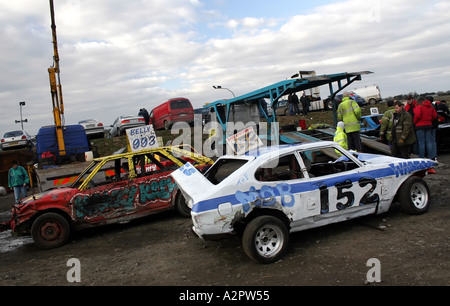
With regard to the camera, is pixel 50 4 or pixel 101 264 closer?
pixel 101 264

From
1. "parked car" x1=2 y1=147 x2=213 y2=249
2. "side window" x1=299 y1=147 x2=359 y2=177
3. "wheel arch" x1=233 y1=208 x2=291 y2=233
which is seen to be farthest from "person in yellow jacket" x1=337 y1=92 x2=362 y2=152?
"wheel arch" x1=233 y1=208 x2=291 y2=233

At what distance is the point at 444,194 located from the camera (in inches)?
255

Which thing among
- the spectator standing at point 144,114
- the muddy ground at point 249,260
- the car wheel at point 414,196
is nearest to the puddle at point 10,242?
the muddy ground at point 249,260

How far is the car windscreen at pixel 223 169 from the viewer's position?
16.1 ft

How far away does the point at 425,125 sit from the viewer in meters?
8.77

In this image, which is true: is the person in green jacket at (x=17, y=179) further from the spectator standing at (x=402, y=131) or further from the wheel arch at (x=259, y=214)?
the spectator standing at (x=402, y=131)

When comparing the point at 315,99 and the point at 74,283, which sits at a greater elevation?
the point at 315,99

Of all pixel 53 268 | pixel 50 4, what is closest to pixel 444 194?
pixel 53 268

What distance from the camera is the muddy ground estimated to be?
3818 millimetres

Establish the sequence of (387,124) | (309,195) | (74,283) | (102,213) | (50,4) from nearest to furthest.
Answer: (74,283) → (309,195) → (102,213) → (387,124) → (50,4)

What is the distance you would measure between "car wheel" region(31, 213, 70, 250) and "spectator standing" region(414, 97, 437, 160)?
849 centimetres

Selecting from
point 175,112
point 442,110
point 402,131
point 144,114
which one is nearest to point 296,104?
point 175,112
